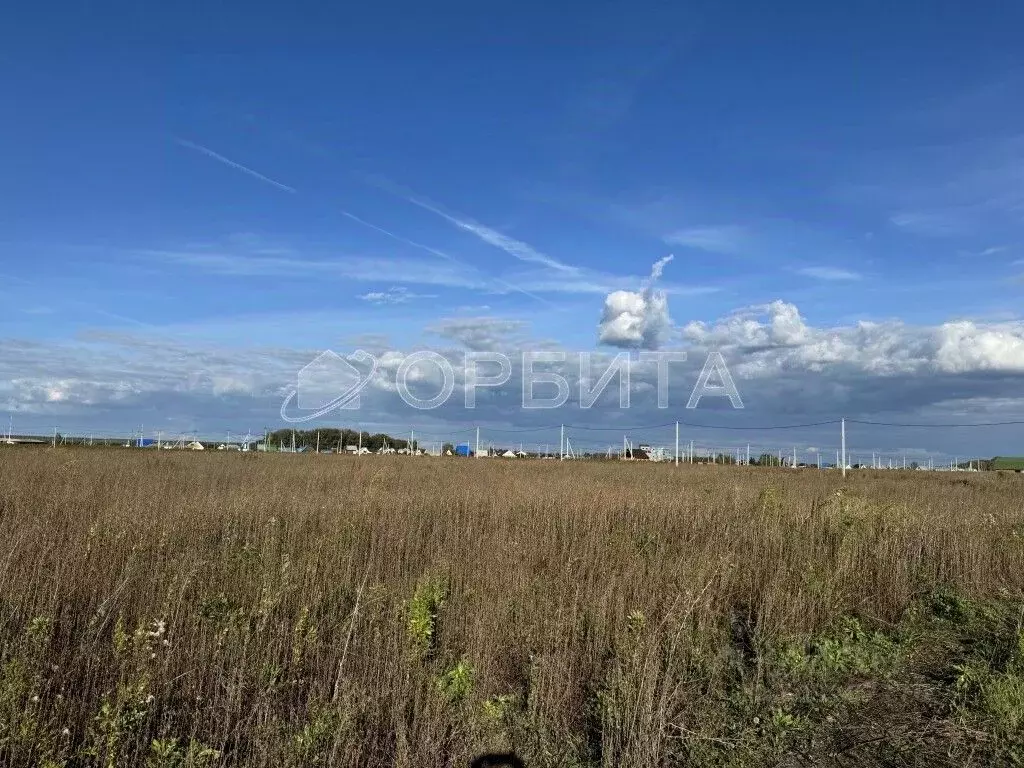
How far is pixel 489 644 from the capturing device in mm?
4531

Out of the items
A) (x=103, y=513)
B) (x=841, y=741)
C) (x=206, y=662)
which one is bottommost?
(x=841, y=741)

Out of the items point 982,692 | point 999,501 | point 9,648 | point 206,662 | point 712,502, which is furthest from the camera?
point 999,501

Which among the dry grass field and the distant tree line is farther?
the distant tree line

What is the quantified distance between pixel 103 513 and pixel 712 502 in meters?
8.73

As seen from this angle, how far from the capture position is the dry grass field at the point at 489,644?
137 inches

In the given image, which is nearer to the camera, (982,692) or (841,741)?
(841,741)

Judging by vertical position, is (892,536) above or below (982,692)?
above

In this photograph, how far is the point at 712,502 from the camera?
1159 centimetres

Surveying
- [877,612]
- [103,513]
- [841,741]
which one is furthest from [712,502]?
[103,513]

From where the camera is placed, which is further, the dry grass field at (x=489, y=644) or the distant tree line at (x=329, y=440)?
the distant tree line at (x=329, y=440)

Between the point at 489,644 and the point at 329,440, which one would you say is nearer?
the point at 489,644

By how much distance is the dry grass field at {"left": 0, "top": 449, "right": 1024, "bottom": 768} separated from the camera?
137 inches

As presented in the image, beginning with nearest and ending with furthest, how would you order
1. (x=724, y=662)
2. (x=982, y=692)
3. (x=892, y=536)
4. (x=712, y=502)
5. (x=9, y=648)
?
1. (x=9, y=648)
2. (x=982, y=692)
3. (x=724, y=662)
4. (x=892, y=536)
5. (x=712, y=502)

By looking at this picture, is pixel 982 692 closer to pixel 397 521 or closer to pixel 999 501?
pixel 397 521
